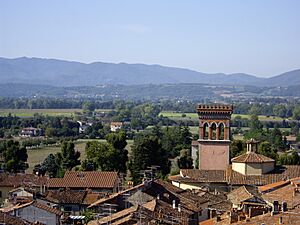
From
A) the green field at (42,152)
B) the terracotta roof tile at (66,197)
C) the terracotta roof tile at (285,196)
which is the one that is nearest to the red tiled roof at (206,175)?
the terracotta roof tile at (66,197)

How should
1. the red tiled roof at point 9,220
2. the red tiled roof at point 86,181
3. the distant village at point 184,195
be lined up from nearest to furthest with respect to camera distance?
the red tiled roof at point 9,220, the distant village at point 184,195, the red tiled roof at point 86,181

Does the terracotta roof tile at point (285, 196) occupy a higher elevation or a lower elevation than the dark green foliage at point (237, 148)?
higher

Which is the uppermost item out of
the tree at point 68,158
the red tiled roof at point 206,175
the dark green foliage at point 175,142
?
the red tiled roof at point 206,175

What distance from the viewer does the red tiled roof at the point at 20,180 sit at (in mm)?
39884

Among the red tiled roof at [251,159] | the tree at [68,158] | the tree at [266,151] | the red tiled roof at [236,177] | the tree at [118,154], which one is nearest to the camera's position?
the red tiled roof at [236,177]

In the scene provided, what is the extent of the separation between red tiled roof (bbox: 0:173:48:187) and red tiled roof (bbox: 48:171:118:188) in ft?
2.31

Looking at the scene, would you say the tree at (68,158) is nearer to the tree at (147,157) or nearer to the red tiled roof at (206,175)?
the tree at (147,157)

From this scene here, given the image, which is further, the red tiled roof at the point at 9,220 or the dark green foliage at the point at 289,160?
the dark green foliage at the point at 289,160

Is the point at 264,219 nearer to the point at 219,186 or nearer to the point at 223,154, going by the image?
the point at 219,186

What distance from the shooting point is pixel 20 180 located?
4072cm

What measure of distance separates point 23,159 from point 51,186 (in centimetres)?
1651

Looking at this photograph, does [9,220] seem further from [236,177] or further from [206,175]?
[236,177]

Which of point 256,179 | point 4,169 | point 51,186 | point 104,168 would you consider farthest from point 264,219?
point 4,169

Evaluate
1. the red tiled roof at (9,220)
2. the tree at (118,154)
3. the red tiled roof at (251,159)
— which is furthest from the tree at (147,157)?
the red tiled roof at (9,220)
